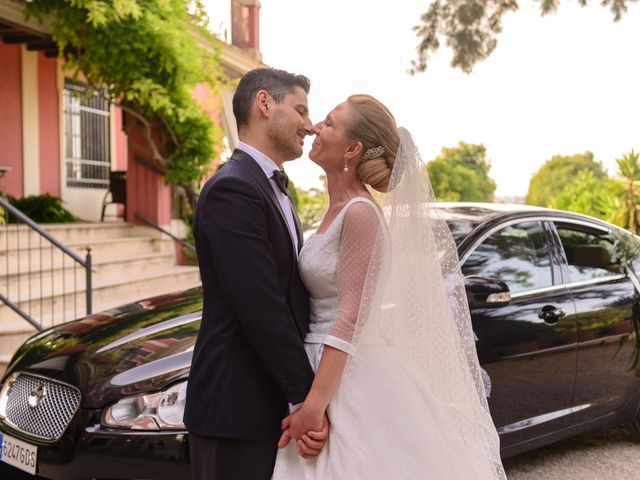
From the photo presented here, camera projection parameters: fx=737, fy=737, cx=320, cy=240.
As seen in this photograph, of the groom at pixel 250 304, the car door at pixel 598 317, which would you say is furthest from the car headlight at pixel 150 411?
the car door at pixel 598 317

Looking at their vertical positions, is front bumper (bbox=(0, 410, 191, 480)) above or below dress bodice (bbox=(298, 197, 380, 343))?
below

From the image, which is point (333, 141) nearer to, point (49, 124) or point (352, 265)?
point (352, 265)

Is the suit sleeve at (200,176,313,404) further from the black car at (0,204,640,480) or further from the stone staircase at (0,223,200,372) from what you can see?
the stone staircase at (0,223,200,372)

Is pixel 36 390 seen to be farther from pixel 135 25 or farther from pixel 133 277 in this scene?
pixel 135 25

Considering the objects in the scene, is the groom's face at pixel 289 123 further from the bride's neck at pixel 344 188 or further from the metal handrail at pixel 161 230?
Answer: the metal handrail at pixel 161 230

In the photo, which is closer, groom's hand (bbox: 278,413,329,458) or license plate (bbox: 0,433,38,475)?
groom's hand (bbox: 278,413,329,458)

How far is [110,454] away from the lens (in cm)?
310

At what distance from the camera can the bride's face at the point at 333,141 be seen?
7.62ft

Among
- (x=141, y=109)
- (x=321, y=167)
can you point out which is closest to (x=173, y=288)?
(x=141, y=109)

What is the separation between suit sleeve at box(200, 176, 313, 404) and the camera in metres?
2.02

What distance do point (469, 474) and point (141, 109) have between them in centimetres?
892

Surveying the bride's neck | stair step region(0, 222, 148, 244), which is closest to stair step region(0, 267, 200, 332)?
stair step region(0, 222, 148, 244)

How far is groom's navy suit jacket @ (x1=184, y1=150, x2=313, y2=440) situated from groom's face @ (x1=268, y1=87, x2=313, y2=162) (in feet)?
0.43

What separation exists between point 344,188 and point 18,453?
223cm
